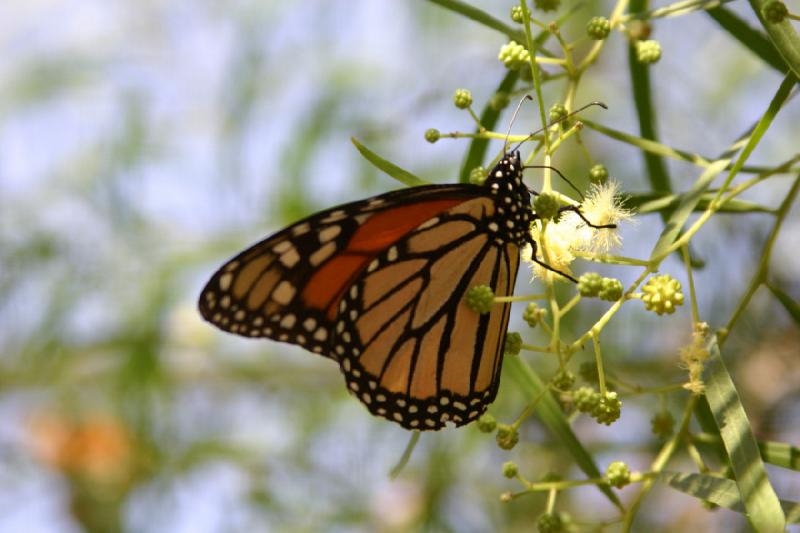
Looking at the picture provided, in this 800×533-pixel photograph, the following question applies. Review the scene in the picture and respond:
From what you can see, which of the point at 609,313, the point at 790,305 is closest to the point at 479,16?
the point at 609,313

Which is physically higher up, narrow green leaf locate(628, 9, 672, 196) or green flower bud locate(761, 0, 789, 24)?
narrow green leaf locate(628, 9, 672, 196)

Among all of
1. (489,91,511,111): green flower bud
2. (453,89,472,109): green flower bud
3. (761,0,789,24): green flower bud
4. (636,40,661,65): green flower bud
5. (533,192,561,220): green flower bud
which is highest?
(636,40,661,65): green flower bud

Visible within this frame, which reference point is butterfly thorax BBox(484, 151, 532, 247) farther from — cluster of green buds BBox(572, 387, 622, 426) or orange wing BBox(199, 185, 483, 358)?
cluster of green buds BBox(572, 387, 622, 426)

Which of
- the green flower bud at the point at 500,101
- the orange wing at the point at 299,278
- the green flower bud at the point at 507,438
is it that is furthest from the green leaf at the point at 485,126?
the green flower bud at the point at 507,438

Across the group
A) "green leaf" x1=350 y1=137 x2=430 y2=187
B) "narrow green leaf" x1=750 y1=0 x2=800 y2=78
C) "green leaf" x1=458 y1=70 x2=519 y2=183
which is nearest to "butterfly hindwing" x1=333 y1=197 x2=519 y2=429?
"green leaf" x1=458 y1=70 x2=519 y2=183

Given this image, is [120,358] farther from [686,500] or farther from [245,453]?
[686,500]

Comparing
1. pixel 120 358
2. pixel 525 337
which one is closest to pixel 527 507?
pixel 525 337

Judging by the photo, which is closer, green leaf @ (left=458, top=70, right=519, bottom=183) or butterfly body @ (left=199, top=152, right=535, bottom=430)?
green leaf @ (left=458, top=70, right=519, bottom=183)
